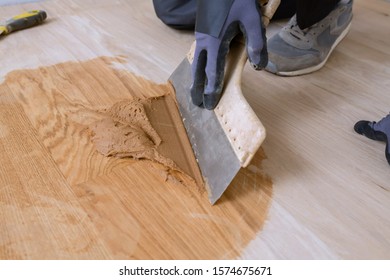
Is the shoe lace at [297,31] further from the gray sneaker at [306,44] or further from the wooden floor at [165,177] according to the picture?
the wooden floor at [165,177]

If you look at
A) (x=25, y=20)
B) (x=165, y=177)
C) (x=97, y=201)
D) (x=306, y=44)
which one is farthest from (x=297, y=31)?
(x=25, y=20)

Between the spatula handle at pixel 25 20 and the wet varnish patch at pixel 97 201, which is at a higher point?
the spatula handle at pixel 25 20

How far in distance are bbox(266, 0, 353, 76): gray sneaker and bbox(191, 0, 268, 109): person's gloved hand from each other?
0.47 metres

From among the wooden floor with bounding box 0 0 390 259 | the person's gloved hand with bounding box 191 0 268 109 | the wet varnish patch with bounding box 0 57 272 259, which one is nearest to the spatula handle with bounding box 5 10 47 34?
the wooden floor with bounding box 0 0 390 259

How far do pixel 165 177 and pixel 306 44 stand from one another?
86 centimetres

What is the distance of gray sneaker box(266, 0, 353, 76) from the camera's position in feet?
4.87

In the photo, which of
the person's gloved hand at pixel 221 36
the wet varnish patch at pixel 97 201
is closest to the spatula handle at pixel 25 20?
the wet varnish patch at pixel 97 201

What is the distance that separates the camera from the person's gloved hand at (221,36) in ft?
3.30

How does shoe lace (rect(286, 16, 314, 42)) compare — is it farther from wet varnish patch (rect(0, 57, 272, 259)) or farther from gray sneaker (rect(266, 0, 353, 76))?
wet varnish patch (rect(0, 57, 272, 259))

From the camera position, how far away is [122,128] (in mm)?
1114

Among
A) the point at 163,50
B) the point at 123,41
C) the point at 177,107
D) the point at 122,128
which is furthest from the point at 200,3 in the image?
the point at 123,41

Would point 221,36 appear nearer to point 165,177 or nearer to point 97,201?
point 165,177

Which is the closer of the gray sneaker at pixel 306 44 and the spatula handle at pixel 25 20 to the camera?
the gray sneaker at pixel 306 44

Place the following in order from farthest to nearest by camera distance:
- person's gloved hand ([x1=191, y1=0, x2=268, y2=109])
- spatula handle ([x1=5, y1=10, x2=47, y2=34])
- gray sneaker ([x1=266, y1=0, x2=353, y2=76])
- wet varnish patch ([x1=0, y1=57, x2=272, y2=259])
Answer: spatula handle ([x1=5, y1=10, x2=47, y2=34]), gray sneaker ([x1=266, y1=0, x2=353, y2=76]), person's gloved hand ([x1=191, y1=0, x2=268, y2=109]), wet varnish patch ([x1=0, y1=57, x2=272, y2=259])
